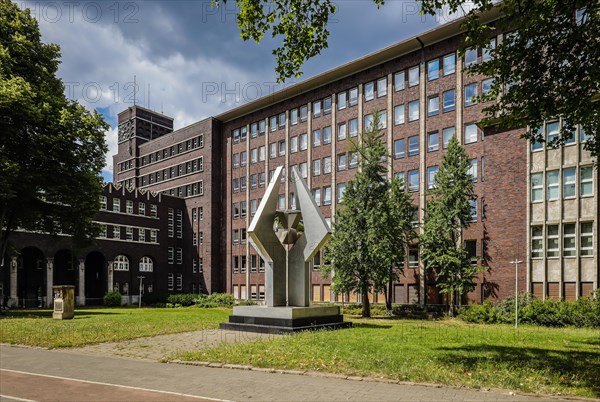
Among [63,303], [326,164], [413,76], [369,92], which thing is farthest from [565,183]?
[63,303]

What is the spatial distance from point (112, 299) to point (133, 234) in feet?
30.5

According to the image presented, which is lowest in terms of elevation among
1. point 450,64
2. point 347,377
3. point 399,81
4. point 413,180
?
point 347,377

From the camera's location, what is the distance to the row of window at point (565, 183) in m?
32.3

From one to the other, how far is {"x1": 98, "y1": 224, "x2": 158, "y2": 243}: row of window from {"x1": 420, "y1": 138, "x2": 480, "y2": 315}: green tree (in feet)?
128

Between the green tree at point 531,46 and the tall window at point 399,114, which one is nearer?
the green tree at point 531,46

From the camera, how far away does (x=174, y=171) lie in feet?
241

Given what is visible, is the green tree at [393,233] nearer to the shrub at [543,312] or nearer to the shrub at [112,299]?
the shrub at [543,312]

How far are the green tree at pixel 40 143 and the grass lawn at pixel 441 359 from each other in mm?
19769

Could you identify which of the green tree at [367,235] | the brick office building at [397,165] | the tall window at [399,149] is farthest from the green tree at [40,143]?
the tall window at [399,149]

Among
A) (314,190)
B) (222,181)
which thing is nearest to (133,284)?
(222,181)

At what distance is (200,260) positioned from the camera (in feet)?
222

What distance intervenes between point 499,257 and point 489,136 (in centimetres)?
892

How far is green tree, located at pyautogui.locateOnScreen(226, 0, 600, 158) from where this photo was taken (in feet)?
39.9

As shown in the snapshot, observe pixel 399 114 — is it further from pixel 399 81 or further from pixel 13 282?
pixel 13 282
